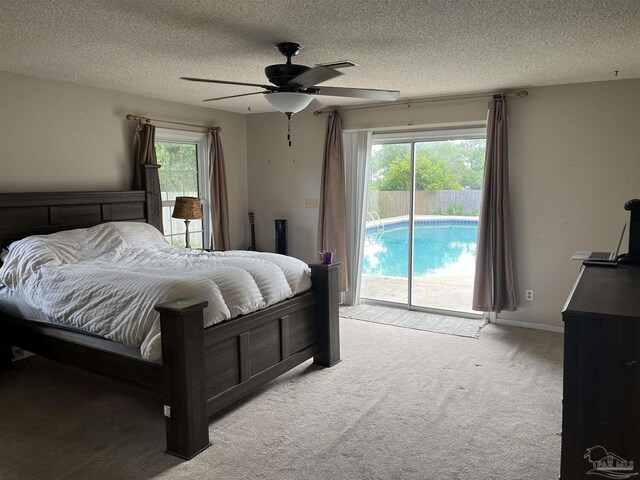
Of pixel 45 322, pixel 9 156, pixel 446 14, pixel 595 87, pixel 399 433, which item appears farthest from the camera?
pixel 595 87

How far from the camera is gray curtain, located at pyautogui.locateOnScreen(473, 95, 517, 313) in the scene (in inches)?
184

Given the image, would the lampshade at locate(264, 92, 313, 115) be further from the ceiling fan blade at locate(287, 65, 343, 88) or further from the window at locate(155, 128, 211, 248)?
the window at locate(155, 128, 211, 248)

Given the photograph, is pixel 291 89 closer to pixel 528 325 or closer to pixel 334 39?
pixel 334 39

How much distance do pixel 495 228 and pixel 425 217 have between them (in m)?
0.89

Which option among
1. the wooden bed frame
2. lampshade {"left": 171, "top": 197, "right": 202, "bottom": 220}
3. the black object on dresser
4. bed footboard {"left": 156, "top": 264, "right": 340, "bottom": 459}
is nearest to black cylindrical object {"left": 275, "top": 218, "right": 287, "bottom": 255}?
lampshade {"left": 171, "top": 197, "right": 202, "bottom": 220}

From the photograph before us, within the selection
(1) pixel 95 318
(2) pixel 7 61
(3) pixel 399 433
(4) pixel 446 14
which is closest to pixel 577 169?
(4) pixel 446 14

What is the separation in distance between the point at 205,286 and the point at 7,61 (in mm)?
2371

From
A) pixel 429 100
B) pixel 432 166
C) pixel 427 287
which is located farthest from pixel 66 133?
pixel 427 287

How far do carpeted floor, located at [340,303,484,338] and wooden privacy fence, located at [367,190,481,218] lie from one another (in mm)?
1126

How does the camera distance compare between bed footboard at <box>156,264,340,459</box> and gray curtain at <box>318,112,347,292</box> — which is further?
gray curtain at <box>318,112,347,292</box>

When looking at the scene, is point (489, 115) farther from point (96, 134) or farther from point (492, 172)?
point (96, 134)

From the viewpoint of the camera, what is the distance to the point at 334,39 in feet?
9.88

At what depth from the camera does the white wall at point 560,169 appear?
4.29 meters

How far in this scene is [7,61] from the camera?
139 inches
